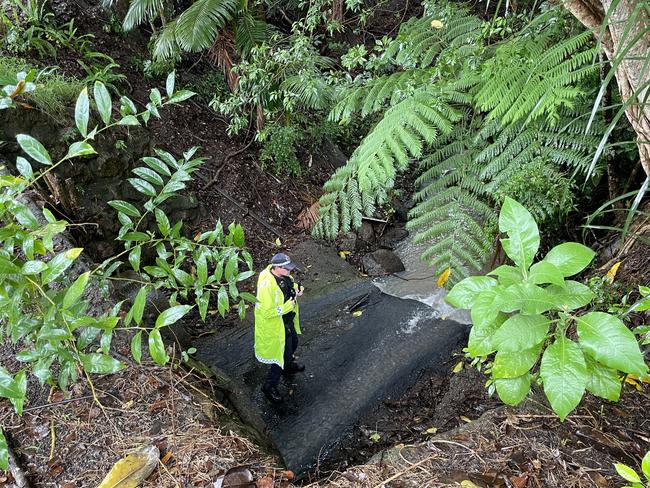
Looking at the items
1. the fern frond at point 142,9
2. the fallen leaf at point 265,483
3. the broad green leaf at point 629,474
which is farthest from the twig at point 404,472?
the fern frond at point 142,9

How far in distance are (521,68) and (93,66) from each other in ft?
13.8

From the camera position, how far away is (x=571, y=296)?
1396 millimetres

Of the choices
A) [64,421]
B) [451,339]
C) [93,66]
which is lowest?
[451,339]

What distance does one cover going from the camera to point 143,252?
162 inches

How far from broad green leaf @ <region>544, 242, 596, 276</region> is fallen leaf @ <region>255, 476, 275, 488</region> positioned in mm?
1360

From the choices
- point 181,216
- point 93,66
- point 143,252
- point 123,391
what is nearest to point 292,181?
point 181,216

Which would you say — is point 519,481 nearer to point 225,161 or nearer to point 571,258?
point 571,258

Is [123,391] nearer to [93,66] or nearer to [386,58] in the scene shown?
[386,58]

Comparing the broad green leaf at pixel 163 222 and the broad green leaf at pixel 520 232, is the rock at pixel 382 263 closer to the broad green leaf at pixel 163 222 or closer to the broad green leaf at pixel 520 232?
the broad green leaf at pixel 163 222

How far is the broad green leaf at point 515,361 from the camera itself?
1.38 m

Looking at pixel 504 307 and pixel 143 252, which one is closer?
pixel 504 307

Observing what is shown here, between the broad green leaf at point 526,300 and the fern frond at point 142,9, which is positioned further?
the fern frond at point 142,9

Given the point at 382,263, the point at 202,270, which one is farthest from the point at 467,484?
the point at 382,263

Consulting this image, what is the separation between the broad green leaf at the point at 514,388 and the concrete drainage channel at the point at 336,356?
1825 millimetres
